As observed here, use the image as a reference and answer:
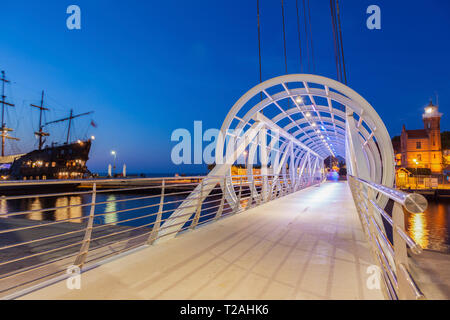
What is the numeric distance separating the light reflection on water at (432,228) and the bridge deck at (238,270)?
12.2 m

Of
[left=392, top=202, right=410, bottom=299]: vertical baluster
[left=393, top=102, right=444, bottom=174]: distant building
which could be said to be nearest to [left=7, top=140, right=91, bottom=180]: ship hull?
[left=392, top=202, right=410, bottom=299]: vertical baluster

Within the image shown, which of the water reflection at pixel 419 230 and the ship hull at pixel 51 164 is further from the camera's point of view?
the ship hull at pixel 51 164

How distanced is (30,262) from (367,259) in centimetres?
494

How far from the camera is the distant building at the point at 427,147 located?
46375 mm

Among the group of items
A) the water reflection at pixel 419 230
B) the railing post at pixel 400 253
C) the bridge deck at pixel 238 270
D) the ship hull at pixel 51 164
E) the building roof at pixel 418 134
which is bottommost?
the water reflection at pixel 419 230

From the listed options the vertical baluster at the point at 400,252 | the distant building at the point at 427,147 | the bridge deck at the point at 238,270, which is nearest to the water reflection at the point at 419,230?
the bridge deck at the point at 238,270

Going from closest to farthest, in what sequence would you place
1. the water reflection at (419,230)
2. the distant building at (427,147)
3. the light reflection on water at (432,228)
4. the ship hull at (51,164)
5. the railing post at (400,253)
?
the railing post at (400,253) < the light reflection on water at (432,228) < the water reflection at (419,230) < the distant building at (427,147) < the ship hull at (51,164)

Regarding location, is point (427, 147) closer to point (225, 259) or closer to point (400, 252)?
point (225, 259)

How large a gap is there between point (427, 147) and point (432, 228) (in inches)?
1579

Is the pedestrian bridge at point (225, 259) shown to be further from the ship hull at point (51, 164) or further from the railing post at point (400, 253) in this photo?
the ship hull at point (51, 164)

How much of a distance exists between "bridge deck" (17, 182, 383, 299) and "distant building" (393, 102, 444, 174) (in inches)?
2089

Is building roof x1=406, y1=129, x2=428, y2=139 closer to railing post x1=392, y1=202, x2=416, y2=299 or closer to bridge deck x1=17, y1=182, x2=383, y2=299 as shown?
bridge deck x1=17, y1=182, x2=383, y2=299

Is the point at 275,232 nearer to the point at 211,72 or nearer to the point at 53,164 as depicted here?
the point at 53,164
